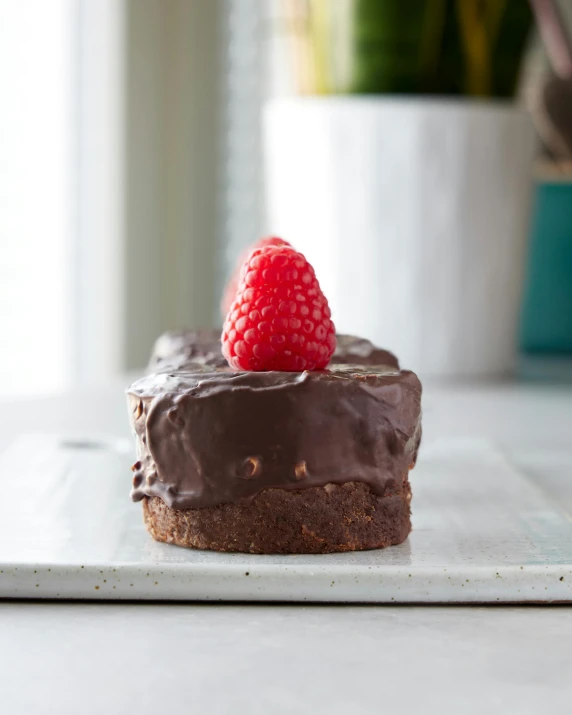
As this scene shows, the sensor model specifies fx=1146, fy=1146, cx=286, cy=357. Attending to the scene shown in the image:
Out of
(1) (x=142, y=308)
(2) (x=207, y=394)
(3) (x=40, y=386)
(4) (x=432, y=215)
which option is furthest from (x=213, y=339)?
(1) (x=142, y=308)

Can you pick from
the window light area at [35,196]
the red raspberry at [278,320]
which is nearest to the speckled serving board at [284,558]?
the red raspberry at [278,320]

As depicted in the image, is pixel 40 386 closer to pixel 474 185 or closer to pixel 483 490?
pixel 474 185

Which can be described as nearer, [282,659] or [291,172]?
[282,659]

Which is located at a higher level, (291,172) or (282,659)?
(291,172)

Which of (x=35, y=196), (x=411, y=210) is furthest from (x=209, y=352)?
(x=35, y=196)

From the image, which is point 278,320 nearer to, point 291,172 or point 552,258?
point 291,172

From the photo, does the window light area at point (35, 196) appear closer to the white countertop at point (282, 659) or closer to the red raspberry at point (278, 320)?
the red raspberry at point (278, 320)

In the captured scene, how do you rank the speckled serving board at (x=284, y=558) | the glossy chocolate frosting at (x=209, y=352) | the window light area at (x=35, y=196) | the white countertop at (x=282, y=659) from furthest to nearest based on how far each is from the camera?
the window light area at (x=35, y=196) → the glossy chocolate frosting at (x=209, y=352) → the speckled serving board at (x=284, y=558) → the white countertop at (x=282, y=659)

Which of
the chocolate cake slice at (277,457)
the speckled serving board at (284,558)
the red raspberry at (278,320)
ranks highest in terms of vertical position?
the red raspberry at (278,320)
